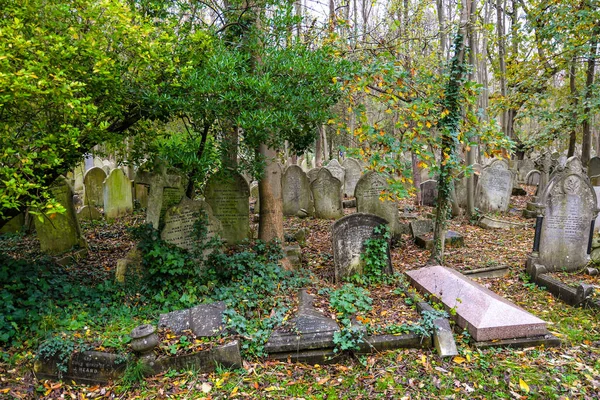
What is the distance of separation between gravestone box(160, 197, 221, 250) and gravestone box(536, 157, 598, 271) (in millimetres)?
5309

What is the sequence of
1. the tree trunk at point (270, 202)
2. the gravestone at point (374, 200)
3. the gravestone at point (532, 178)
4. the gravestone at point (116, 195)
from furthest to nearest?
1. the gravestone at point (532, 178)
2. the gravestone at point (116, 195)
3. the gravestone at point (374, 200)
4. the tree trunk at point (270, 202)

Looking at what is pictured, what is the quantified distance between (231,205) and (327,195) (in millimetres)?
3167

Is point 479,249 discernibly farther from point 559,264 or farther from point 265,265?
point 265,265

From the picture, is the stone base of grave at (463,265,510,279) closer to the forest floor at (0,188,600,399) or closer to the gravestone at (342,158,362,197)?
the forest floor at (0,188,600,399)

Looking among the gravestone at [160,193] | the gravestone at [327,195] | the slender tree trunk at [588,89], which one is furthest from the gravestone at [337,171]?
the gravestone at [160,193]

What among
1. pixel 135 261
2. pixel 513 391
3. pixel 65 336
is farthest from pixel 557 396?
pixel 135 261

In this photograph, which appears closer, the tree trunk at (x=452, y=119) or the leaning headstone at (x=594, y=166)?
the tree trunk at (x=452, y=119)

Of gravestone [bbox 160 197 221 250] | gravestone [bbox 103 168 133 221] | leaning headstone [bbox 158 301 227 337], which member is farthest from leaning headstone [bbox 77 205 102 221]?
leaning headstone [bbox 158 301 227 337]

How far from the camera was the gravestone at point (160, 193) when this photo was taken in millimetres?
5664

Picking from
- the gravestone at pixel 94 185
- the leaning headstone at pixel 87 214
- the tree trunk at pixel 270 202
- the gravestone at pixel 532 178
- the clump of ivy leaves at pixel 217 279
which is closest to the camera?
the clump of ivy leaves at pixel 217 279

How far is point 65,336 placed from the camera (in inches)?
158

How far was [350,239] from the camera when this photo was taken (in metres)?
5.93

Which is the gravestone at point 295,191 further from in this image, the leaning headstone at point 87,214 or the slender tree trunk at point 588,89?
the slender tree trunk at point 588,89

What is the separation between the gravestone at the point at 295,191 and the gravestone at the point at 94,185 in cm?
493
